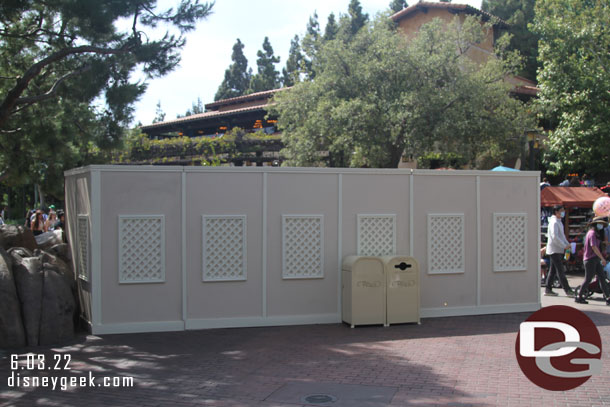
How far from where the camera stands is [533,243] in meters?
11.8

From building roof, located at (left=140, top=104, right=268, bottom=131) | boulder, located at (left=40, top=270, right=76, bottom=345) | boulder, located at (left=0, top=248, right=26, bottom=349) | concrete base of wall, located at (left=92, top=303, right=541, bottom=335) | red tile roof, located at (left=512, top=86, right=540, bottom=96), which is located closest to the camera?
boulder, located at (left=0, top=248, right=26, bottom=349)

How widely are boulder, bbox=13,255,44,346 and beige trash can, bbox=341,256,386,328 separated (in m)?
4.82

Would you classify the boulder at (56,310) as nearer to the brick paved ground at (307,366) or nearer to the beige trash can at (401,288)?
the brick paved ground at (307,366)

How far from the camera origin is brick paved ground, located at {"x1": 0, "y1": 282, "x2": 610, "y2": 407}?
20.6 ft

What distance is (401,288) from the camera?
1035 centimetres

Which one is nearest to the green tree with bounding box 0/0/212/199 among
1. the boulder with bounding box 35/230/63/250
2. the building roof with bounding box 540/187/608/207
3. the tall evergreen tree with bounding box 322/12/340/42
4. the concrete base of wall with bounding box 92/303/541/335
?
the boulder with bounding box 35/230/63/250

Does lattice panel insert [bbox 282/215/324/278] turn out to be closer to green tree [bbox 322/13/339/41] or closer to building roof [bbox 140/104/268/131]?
building roof [bbox 140/104/268/131]

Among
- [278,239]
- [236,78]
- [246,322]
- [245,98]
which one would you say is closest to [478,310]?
[278,239]

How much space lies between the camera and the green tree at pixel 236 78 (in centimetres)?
6806

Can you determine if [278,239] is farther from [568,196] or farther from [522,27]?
[522,27]

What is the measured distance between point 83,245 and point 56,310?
1.46 m

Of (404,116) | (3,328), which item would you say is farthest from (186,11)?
(404,116)

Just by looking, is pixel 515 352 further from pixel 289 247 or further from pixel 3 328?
pixel 3 328

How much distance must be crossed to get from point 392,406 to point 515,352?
9.75 feet
